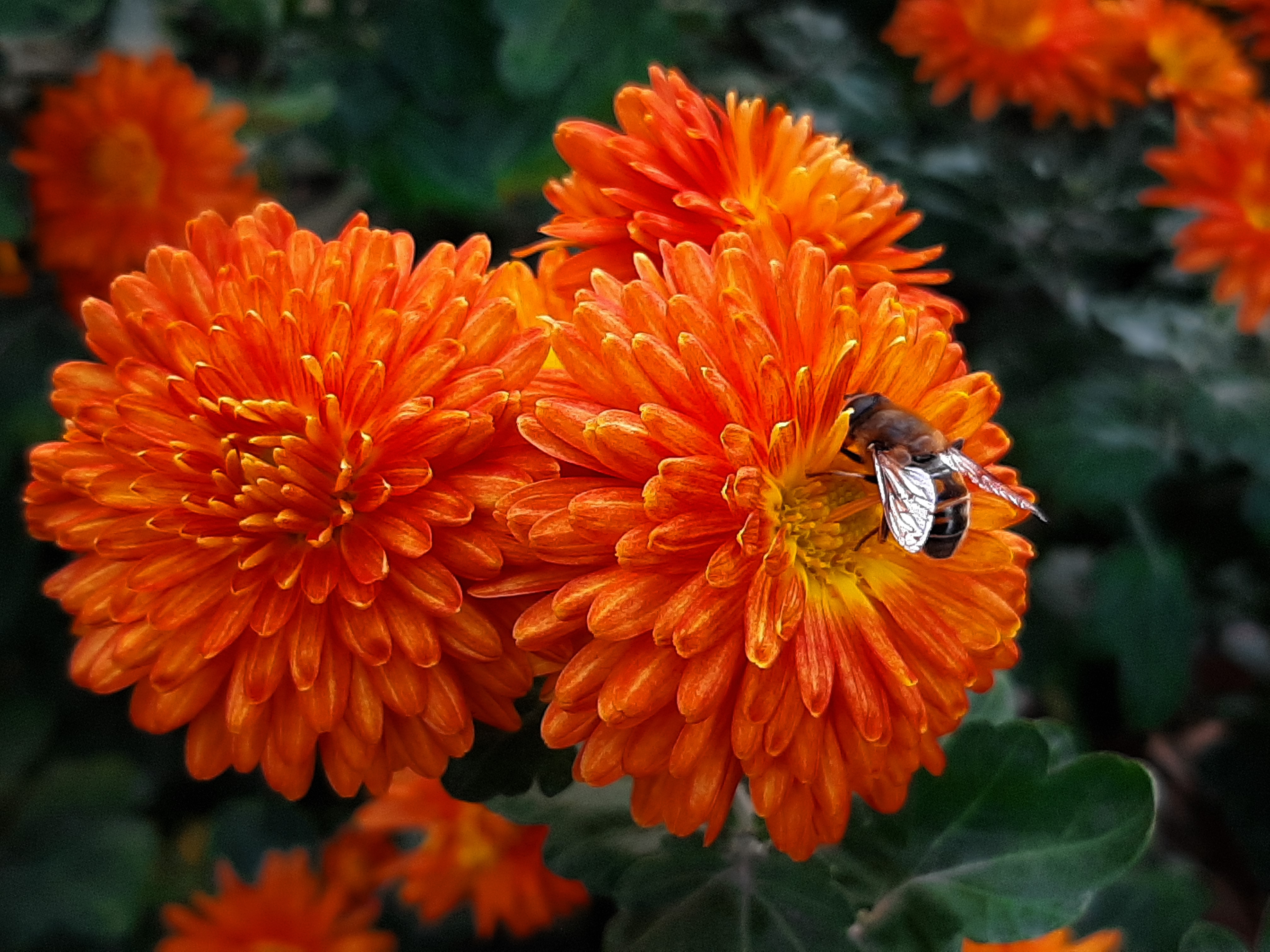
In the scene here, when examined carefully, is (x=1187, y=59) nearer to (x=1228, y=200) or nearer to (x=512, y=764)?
→ (x=1228, y=200)

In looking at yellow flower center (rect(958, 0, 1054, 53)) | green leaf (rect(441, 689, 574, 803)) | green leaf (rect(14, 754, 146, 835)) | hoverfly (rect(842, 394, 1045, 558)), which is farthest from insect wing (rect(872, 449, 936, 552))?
green leaf (rect(14, 754, 146, 835))

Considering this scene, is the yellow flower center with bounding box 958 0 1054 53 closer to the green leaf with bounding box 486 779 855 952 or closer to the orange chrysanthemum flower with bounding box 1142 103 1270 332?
the orange chrysanthemum flower with bounding box 1142 103 1270 332

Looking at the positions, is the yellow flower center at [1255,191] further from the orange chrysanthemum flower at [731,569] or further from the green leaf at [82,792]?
the green leaf at [82,792]

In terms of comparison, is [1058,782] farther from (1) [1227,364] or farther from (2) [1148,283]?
(2) [1148,283]

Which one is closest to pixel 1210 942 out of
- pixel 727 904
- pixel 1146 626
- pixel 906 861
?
pixel 906 861

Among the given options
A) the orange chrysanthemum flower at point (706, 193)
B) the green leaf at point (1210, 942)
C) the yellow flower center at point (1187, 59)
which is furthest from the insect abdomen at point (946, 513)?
the yellow flower center at point (1187, 59)

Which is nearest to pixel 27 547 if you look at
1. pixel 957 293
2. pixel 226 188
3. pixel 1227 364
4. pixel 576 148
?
pixel 226 188
